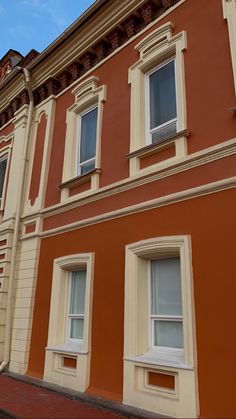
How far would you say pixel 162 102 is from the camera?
6473 mm

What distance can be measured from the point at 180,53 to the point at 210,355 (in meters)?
5.00

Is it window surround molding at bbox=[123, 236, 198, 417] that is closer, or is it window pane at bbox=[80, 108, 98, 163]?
window surround molding at bbox=[123, 236, 198, 417]

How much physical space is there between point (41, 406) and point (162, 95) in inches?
229

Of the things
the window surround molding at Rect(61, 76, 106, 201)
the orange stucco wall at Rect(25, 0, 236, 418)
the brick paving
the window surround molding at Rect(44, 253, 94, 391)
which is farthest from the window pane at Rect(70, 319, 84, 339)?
the window surround molding at Rect(61, 76, 106, 201)

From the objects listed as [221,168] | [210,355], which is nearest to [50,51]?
[221,168]

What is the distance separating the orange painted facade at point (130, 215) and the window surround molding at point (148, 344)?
2 cm

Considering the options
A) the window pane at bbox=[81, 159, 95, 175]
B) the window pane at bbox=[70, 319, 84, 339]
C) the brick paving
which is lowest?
the brick paving

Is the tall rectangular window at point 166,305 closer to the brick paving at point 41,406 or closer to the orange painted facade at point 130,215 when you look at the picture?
the orange painted facade at point 130,215

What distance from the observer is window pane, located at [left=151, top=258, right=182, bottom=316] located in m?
5.16

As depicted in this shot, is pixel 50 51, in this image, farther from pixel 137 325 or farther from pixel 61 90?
pixel 137 325

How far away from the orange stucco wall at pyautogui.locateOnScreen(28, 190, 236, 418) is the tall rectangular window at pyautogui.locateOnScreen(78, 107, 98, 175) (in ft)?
5.29

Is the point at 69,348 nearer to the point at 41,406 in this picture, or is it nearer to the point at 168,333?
the point at 41,406

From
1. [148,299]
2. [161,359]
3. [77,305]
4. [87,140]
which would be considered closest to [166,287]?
[148,299]

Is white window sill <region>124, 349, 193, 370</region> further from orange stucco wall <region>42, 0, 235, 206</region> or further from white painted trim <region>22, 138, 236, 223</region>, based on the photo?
orange stucco wall <region>42, 0, 235, 206</region>
